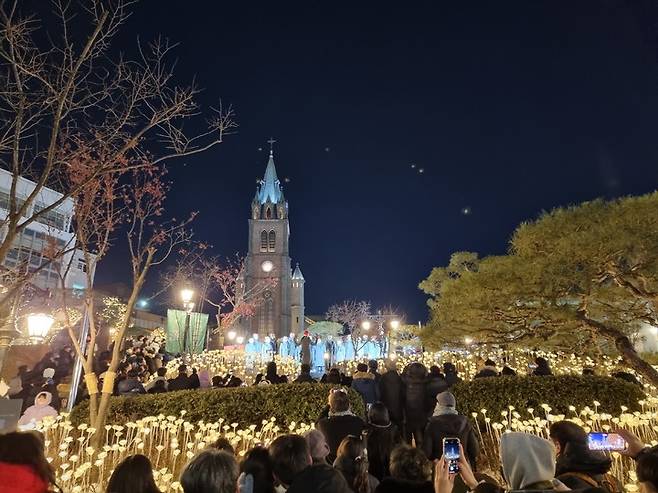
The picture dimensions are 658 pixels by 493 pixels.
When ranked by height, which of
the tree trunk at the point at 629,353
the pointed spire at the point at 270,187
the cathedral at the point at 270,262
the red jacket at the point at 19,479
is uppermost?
the pointed spire at the point at 270,187

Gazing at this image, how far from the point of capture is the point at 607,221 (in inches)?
330

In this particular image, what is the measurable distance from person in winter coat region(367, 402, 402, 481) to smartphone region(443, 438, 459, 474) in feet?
5.21

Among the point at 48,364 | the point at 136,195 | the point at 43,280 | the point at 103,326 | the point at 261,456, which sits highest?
the point at 43,280

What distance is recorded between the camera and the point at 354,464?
3518mm

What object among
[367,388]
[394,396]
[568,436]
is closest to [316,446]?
[568,436]

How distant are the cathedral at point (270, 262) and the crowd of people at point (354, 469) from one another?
59.2 m

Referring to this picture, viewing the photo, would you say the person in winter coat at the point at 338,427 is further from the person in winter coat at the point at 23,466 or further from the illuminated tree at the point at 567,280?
the illuminated tree at the point at 567,280

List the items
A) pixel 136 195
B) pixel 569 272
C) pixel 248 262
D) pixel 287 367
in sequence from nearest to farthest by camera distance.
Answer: pixel 569 272, pixel 136 195, pixel 287 367, pixel 248 262

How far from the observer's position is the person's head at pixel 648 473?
2.54 meters

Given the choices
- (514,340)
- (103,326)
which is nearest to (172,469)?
(514,340)

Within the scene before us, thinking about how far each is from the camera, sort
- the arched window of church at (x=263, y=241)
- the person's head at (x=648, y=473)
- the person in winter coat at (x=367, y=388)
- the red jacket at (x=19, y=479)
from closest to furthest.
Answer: the red jacket at (x=19, y=479), the person's head at (x=648, y=473), the person in winter coat at (x=367, y=388), the arched window of church at (x=263, y=241)

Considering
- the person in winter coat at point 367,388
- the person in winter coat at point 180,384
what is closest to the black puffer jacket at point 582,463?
the person in winter coat at point 367,388

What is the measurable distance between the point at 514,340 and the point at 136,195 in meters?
8.80

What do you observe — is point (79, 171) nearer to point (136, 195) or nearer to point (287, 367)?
point (136, 195)
